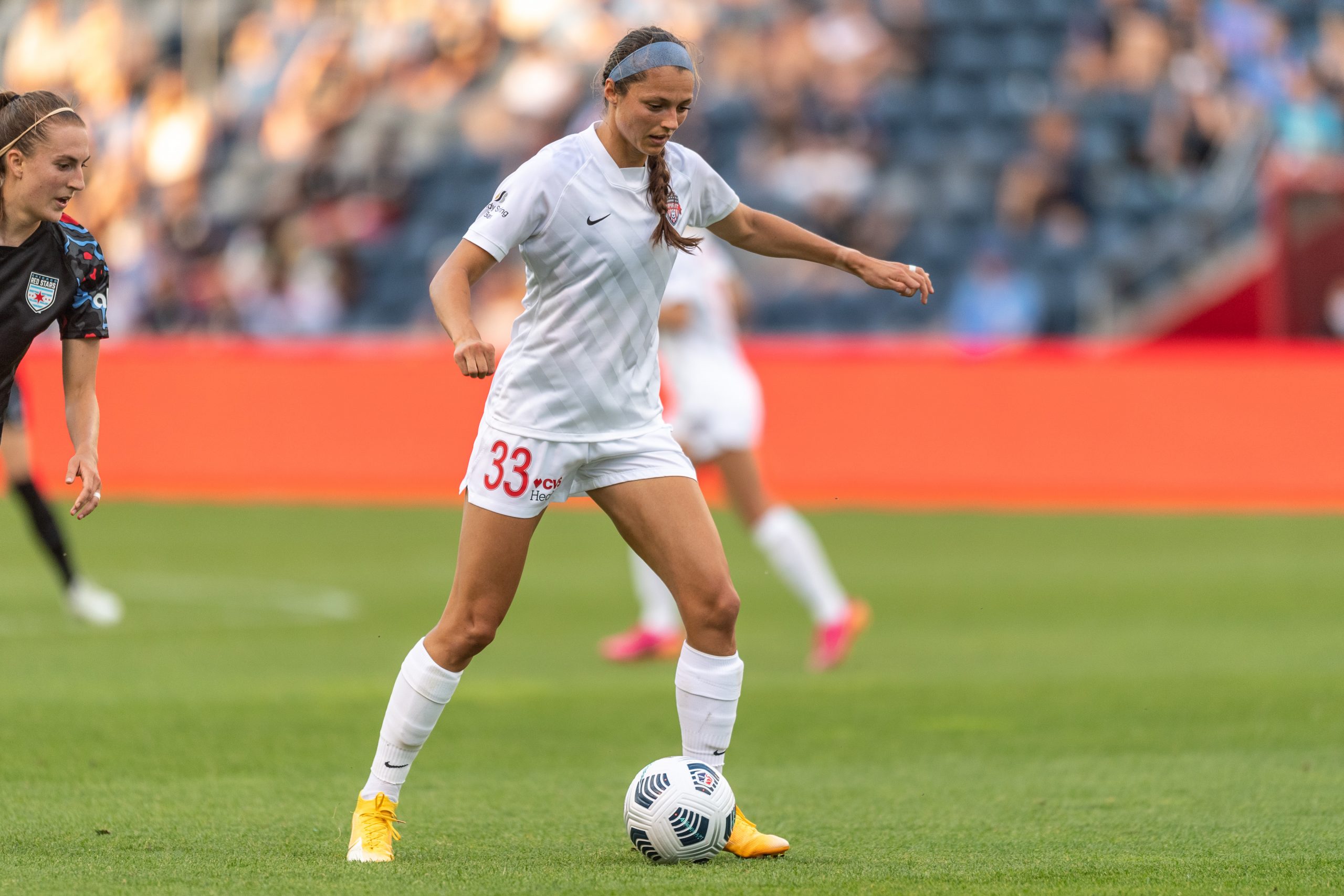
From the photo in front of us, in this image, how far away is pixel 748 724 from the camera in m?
8.17

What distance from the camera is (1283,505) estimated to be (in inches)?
650

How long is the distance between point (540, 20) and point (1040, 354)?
31.3 feet

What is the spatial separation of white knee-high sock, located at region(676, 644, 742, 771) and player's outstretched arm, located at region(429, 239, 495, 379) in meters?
1.19

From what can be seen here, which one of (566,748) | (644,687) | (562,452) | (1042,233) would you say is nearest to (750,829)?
(562,452)

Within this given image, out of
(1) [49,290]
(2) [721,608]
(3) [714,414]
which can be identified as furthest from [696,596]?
(3) [714,414]

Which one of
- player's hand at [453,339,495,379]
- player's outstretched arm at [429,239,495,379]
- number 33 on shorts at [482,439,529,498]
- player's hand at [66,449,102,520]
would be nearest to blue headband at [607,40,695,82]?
player's outstretched arm at [429,239,495,379]

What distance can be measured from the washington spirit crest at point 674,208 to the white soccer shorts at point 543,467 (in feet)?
2.02

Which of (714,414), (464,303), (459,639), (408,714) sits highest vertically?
(464,303)

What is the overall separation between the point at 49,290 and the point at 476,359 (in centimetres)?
143

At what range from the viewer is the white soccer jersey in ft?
16.7

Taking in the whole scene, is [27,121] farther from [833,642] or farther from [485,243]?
[833,642]

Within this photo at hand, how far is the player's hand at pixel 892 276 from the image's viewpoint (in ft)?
18.1

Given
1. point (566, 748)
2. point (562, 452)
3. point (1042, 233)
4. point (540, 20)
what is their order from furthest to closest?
1. point (540, 20)
2. point (1042, 233)
3. point (566, 748)
4. point (562, 452)

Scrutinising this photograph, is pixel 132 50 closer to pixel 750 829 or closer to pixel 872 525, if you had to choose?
pixel 872 525
